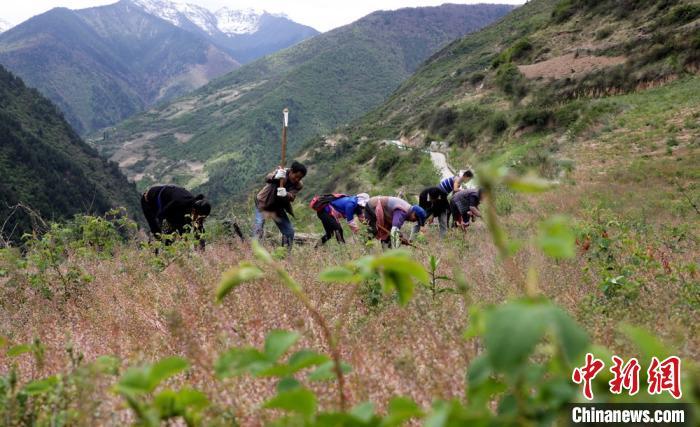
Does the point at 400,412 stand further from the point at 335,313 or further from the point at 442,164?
the point at 442,164

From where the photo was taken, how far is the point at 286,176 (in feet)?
22.9

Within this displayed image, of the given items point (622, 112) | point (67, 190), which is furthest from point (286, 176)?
point (67, 190)

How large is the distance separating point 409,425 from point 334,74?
162778 millimetres

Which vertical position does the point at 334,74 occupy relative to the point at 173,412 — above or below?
above

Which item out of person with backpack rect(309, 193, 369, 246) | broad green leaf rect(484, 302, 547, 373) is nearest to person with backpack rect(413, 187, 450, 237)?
person with backpack rect(309, 193, 369, 246)

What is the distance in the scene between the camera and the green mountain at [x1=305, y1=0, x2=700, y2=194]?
21594 mm

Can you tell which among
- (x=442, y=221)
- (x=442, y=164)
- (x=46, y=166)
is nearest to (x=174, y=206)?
(x=442, y=221)

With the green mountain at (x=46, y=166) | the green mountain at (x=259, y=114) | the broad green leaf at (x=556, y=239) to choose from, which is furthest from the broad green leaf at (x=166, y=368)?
the green mountain at (x=259, y=114)

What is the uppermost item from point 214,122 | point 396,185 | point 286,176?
point 214,122

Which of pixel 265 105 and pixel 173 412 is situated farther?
pixel 265 105

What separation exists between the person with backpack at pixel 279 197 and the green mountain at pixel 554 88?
8.81 m

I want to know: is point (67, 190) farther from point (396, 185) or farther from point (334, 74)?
point (334, 74)

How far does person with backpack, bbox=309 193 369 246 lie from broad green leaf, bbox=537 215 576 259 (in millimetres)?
6245

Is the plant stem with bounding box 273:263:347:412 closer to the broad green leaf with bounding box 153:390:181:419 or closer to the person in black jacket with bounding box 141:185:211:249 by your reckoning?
the broad green leaf with bounding box 153:390:181:419
